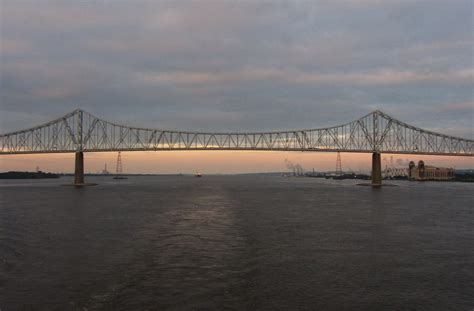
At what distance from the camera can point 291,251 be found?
21312mm

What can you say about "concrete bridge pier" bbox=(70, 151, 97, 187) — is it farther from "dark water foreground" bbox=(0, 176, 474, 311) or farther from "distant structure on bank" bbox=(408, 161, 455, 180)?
"distant structure on bank" bbox=(408, 161, 455, 180)

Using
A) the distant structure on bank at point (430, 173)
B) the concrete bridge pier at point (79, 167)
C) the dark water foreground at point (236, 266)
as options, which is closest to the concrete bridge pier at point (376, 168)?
the concrete bridge pier at point (79, 167)

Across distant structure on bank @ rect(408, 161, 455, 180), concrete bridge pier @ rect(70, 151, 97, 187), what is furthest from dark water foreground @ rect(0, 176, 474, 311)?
distant structure on bank @ rect(408, 161, 455, 180)

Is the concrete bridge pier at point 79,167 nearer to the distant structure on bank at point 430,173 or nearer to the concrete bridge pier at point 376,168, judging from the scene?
the concrete bridge pier at point 376,168

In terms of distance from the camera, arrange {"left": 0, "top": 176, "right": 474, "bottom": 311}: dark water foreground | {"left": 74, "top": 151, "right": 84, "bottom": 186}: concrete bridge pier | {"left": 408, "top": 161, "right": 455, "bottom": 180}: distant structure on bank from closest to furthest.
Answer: {"left": 0, "top": 176, "right": 474, "bottom": 311}: dark water foreground
{"left": 74, "top": 151, "right": 84, "bottom": 186}: concrete bridge pier
{"left": 408, "top": 161, "right": 455, "bottom": 180}: distant structure on bank

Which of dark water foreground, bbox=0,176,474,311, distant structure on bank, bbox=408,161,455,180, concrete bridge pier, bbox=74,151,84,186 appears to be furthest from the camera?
distant structure on bank, bbox=408,161,455,180

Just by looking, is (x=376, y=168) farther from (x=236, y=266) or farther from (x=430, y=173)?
(x=430, y=173)

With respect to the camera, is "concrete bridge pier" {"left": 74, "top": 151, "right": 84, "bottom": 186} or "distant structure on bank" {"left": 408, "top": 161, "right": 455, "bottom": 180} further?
"distant structure on bank" {"left": 408, "top": 161, "right": 455, "bottom": 180}

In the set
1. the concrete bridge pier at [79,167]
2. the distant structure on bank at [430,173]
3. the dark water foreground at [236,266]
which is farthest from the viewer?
the distant structure on bank at [430,173]

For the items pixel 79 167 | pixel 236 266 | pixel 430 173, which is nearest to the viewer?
pixel 236 266

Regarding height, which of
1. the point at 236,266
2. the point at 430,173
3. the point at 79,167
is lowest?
the point at 236,266

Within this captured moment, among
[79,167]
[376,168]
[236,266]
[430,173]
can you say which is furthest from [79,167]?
[430,173]

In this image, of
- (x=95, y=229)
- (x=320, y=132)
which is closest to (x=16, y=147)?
(x=320, y=132)

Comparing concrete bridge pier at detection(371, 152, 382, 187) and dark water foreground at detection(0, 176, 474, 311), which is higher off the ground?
concrete bridge pier at detection(371, 152, 382, 187)
